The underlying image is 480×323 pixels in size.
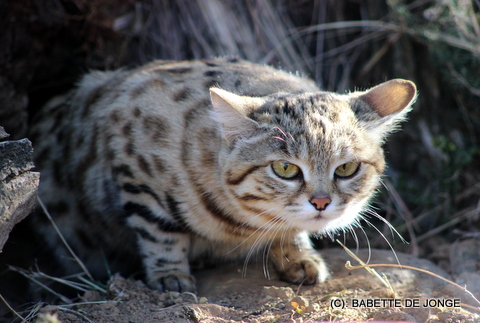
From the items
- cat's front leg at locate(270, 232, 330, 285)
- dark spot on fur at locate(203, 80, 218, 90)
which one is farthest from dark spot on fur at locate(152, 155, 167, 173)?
cat's front leg at locate(270, 232, 330, 285)

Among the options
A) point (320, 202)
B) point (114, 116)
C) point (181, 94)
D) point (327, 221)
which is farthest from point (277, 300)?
point (114, 116)

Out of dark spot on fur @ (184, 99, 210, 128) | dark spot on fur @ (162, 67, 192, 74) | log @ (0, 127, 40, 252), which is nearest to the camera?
log @ (0, 127, 40, 252)

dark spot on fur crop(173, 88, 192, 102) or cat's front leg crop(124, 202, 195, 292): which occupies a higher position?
dark spot on fur crop(173, 88, 192, 102)

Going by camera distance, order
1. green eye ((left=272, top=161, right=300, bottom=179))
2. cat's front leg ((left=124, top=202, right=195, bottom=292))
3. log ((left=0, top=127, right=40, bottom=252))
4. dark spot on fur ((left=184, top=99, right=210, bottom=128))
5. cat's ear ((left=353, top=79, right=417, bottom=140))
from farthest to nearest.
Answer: cat's front leg ((left=124, top=202, right=195, bottom=292)), dark spot on fur ((left=184, top=99, right=210, bottom=128)), cat's ear ((left=353, top=79, right=417, bottom=140)), green eye ((left=272, top=161, right=300, bottom=179)), log ((left=0, top=127, right=40, bottom=252))

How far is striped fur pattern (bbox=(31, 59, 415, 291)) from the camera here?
281 cm

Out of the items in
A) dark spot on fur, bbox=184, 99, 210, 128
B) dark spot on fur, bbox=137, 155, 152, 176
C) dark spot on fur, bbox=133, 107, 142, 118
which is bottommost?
dark spot on fur, bbox=137, 155, 152, 176

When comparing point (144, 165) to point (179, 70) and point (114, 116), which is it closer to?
point (114, 116)

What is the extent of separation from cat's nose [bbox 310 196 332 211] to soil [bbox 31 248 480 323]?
0.55m

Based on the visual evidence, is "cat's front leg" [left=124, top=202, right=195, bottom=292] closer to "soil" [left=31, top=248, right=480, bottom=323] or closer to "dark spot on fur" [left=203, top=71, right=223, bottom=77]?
"soil" [left=31, top=248, right=480, bottom=323]

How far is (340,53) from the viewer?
533 centimetres

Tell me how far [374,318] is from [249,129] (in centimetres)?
123

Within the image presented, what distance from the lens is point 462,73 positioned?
4.54m

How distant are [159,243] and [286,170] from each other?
3.70 feet

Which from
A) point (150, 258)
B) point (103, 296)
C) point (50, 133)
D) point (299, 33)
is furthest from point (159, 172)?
point (299, 33)
